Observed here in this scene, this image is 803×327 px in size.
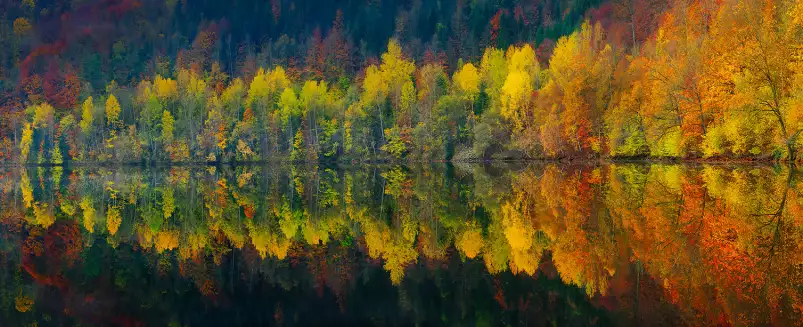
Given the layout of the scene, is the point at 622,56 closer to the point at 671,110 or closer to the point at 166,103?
the point at 671,110

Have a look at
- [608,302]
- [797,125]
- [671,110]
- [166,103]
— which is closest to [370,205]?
[608,302]

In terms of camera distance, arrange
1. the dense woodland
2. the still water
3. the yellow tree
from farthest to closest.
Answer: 1. the dense woodland
2. the yellow tree
3. the still water

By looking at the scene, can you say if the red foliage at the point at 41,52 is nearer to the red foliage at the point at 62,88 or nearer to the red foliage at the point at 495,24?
the red foliage at the point at 62,88

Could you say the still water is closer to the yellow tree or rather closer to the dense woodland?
the yellow tree

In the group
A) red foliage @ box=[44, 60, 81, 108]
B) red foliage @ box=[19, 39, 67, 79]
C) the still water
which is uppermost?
red foliage @ box=[19, 39, 67, 79]

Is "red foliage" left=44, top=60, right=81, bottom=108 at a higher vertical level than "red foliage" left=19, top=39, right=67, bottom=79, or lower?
lower

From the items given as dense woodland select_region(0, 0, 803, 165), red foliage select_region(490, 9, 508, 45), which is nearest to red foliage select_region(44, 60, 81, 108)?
dense woodland select_region(0, 0, 803, 165)

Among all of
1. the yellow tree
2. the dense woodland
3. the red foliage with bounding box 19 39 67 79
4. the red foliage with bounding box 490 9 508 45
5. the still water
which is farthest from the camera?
the red foliage with bounding box 19 39 67 79

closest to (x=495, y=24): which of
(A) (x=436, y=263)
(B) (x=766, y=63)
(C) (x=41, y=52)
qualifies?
(B) (x=766, y=63)
